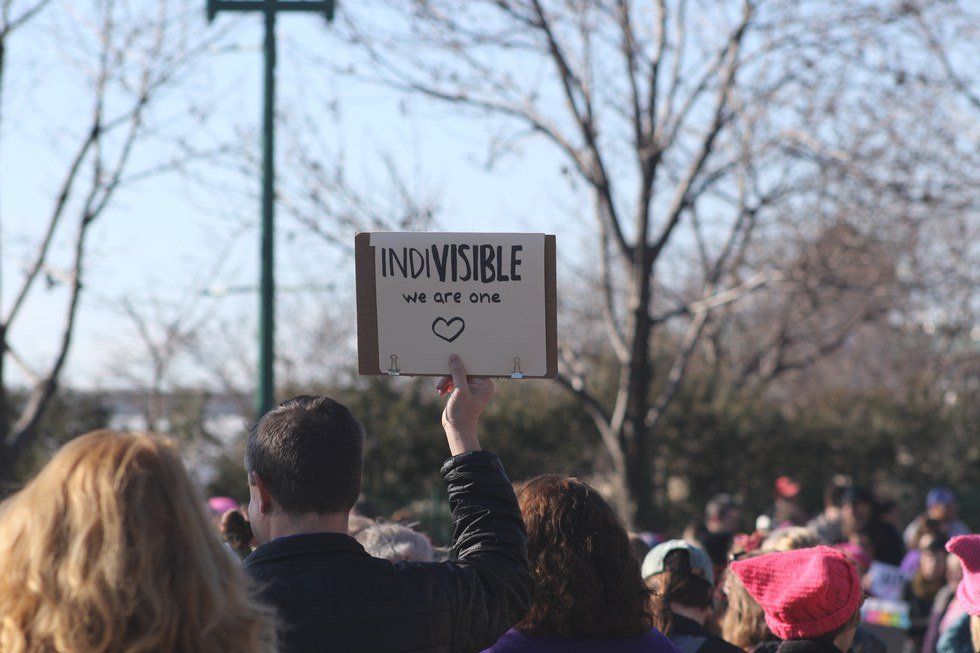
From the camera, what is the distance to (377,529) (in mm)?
4547

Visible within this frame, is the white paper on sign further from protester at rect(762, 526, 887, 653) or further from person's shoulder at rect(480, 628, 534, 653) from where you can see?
protester at rect(762, 526, 887, 653)

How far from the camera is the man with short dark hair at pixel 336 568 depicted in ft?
8.62

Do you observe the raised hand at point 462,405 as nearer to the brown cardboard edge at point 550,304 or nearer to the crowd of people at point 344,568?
the crowd of people at point 344,568

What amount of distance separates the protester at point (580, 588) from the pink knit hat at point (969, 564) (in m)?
1.47

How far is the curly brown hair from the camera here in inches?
135

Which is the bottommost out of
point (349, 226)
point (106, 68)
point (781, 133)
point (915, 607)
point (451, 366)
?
point (915, 607)

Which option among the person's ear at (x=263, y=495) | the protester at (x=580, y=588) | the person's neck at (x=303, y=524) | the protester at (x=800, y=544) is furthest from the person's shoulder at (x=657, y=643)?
the protester at (x=800, y=544)

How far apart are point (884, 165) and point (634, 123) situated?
248 centimetres

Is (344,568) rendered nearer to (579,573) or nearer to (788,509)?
(579,573)

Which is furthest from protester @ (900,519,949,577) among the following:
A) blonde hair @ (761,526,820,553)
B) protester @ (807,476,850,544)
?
blonde hair @ (761,526,820,553)

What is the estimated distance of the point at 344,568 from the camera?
269 centimetres

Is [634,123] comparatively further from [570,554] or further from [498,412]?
[570,554]

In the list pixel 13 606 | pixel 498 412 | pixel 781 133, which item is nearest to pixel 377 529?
pixel 13 606

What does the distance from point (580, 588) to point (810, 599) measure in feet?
3.07
